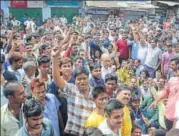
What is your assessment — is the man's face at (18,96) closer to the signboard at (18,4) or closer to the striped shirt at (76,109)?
Answer: the striped shirt at (76,109)

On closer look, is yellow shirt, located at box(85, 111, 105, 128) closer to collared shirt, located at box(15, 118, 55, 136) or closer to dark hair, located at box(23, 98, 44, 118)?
collared shirt, located at box(15, 118, 55, 136)

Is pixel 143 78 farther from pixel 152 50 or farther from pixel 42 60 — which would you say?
pixel 42 60

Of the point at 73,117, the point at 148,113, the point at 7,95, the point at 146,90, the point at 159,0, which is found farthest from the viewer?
the point at 159,0

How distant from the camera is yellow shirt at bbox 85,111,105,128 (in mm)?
2877

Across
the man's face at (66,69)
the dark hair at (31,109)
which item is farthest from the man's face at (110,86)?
the dark hair at (31,109)

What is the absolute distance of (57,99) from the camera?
3.20m

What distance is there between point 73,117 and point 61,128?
0.50 ft

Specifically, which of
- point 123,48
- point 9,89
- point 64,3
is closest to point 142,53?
point 123,48

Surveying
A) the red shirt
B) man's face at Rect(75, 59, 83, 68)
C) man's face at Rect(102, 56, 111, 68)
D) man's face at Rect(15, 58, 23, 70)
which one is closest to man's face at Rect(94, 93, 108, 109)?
man's face at Rect(15, 58, 23, 70)

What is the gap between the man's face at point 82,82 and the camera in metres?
3.19

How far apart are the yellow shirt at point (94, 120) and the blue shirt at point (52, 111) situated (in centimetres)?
24

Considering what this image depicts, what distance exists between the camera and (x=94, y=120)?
9.51 feet

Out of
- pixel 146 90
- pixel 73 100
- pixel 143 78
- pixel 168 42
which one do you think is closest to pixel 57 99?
pixel 73 100

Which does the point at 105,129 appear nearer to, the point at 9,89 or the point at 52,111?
the point at 52,111
